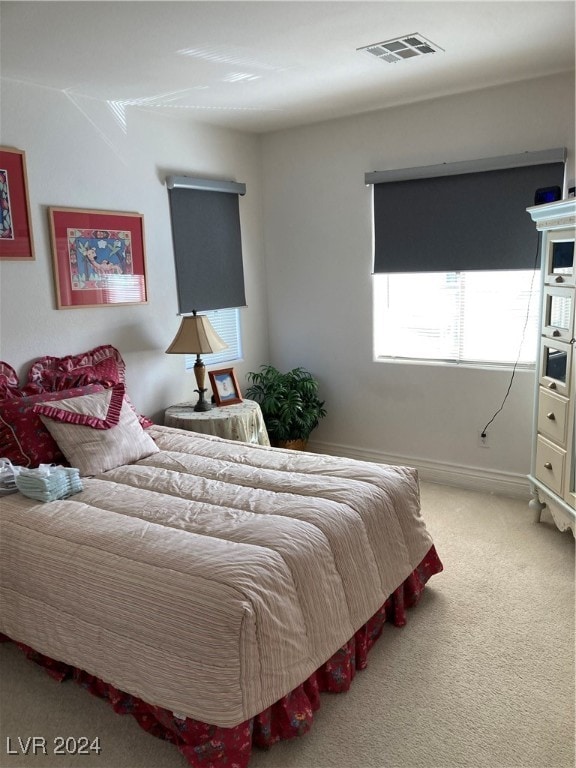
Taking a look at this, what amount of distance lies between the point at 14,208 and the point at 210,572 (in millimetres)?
2228

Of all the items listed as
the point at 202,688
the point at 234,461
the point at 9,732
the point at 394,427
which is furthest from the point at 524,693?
the point at 394,427

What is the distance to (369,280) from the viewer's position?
4.24 m

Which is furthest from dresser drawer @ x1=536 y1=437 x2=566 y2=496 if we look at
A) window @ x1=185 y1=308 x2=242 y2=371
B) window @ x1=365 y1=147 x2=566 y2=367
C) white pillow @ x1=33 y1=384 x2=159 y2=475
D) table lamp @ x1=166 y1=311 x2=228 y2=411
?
window @ x1=185 y1=308 x2=242 y2=371

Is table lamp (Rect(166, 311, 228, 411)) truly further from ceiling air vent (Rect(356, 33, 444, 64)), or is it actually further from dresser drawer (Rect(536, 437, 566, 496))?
dresser drawer (Rect(536, 437, 566, 496))

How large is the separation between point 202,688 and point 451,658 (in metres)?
1.12

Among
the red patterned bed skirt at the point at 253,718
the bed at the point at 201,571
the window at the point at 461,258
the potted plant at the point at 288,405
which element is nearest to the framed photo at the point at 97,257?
the bed at the point at 201,571

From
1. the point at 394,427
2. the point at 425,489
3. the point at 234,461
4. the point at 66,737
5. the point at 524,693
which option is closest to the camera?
the point at 66,737

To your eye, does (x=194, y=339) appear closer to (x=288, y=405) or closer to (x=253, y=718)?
(x=288, y=405)

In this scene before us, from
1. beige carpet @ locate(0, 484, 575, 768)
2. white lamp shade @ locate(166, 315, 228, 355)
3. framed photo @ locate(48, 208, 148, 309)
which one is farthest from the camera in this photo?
white lamp shade @ locate(166, 315, 228, 355)

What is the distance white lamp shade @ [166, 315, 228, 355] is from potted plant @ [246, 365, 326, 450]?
0.73 m

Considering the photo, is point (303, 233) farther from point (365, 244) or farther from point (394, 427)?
point (394, 427)

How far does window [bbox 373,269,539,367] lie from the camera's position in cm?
372

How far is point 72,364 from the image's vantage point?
3.29 meters

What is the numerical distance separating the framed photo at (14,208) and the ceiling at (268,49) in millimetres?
407
